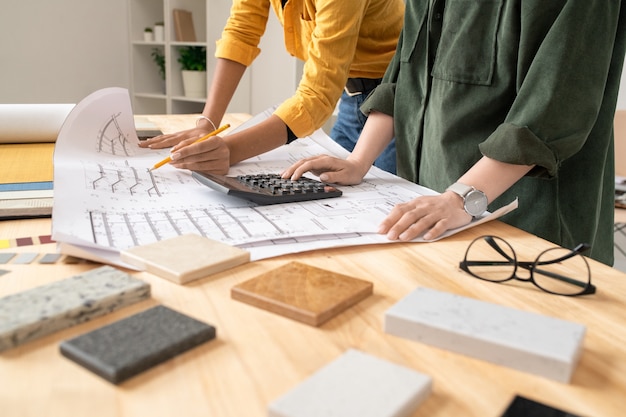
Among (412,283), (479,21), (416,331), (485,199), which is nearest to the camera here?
(416,331)

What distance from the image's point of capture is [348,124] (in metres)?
1.46

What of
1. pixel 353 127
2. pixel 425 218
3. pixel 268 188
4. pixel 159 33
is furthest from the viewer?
pixel 159 33

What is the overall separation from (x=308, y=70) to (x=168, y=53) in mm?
2699

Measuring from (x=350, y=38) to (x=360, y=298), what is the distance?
74cm

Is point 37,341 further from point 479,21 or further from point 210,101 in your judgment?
point 210,101

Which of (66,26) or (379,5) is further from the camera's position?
(66,26)

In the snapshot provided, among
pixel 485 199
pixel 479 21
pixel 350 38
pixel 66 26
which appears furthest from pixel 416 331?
pixel 66 26

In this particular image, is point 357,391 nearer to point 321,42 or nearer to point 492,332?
point 492,332

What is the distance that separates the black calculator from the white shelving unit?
248 centimetres

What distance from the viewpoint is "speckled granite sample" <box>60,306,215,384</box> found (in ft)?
1.15

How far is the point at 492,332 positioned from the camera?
1.29ft

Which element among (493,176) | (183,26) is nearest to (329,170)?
(493,176)

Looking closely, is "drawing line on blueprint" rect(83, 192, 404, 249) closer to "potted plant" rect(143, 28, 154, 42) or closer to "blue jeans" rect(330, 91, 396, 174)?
"blue jeans" rect(330, 91, 396, 174)

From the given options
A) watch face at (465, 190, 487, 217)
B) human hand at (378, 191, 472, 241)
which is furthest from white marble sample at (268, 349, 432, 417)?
watch face at (465, 190, 487, 217)
